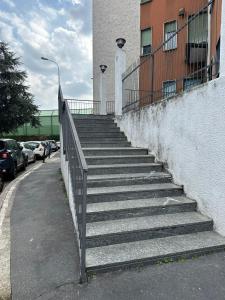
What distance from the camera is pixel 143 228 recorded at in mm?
3662

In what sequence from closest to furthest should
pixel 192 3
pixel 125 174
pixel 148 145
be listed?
pixel 125 174 → pixel 148 145 → pixel 192 3

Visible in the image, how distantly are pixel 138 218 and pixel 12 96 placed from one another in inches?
893

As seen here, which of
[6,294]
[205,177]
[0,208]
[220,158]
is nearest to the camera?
[6,294]

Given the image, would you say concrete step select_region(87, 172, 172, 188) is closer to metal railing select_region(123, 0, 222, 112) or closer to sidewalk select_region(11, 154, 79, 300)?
sidewalk select_region(11, 154, 79, 300)

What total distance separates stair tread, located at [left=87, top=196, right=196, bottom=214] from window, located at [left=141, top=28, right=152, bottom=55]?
1037 cm

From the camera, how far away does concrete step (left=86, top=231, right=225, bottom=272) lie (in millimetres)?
3117

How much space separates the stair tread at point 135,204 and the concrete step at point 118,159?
1406mm

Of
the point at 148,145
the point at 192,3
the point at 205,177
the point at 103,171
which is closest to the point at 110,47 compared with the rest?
the point at 192,3

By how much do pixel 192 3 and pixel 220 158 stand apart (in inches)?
382

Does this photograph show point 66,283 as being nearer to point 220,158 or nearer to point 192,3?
point 220,158

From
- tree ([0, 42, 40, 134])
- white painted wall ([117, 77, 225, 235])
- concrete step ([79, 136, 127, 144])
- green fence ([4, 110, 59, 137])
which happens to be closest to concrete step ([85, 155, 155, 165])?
white painted wall ([117, 77, 225, 235])

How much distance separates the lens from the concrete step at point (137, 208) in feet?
12.9

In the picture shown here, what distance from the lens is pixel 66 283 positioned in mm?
2910

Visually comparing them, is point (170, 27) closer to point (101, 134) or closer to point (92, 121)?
point (92, 121)
